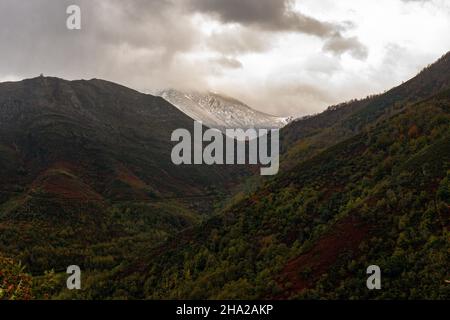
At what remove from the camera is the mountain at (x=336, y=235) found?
5397 centimetres

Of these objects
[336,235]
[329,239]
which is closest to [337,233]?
[336,235]

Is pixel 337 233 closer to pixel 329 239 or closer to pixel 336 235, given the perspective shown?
pixel 336 235

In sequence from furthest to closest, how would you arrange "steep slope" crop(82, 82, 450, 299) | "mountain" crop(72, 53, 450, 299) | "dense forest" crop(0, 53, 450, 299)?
"steep slope" crop(82, 82, 450, 299)
"mountain" crop(72, 53, 450, 299)
"dense forest" crop(0, 53, 450, 299)

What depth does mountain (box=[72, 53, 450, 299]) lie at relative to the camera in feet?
177

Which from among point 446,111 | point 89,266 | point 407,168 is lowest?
point 89,266

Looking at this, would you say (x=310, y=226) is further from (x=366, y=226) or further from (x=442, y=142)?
(x=442, y=142)

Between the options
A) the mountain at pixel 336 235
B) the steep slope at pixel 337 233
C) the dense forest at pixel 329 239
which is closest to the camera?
the dense forest at pixel 329 239

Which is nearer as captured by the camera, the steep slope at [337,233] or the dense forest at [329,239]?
the dense forest at [329,239]

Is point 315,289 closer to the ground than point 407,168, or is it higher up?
closer to the ground

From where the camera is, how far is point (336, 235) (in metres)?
69.9
